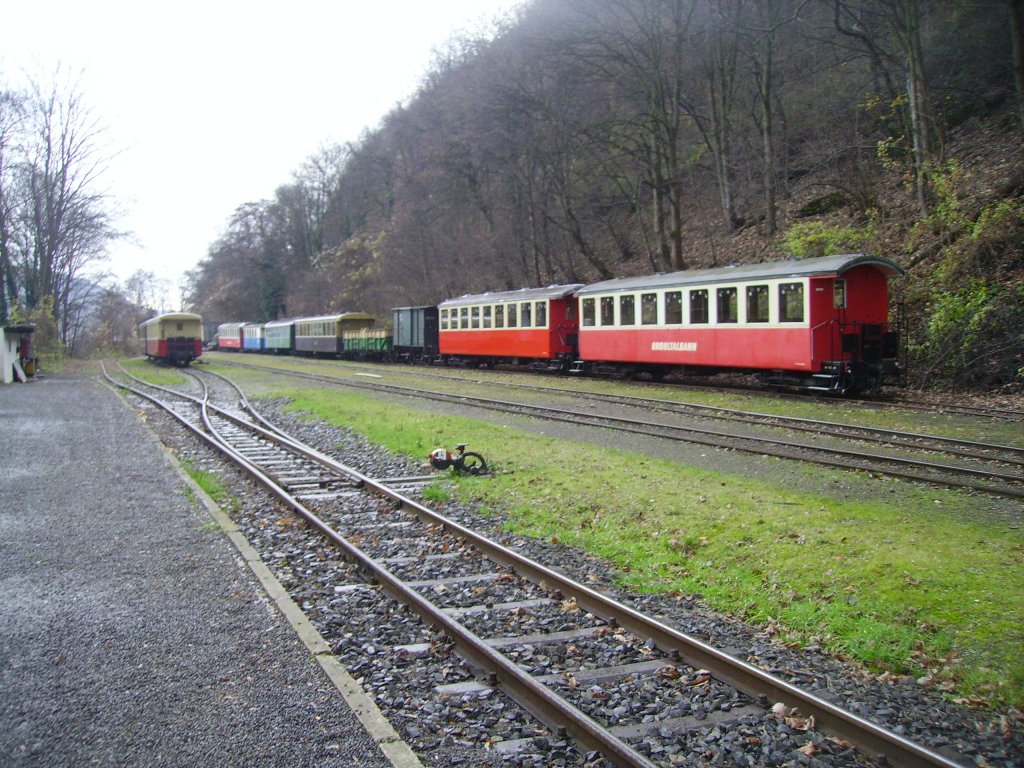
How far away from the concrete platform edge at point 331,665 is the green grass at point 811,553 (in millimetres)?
2491

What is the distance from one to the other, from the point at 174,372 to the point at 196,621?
36979 millimetres

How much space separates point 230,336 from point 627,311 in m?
60.9

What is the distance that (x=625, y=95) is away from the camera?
29.5 m

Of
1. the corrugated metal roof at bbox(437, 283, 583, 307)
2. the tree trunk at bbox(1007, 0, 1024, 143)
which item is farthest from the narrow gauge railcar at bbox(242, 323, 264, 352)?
the tree trunk at bbox(1007, 0, 1024, 143)

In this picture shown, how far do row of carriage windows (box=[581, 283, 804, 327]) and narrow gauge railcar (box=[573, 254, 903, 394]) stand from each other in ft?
0.08

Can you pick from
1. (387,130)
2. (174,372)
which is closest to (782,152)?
(174,372)

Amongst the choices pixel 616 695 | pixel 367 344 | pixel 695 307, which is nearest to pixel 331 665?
pixel 616 695

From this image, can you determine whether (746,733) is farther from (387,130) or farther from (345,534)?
(387,130)

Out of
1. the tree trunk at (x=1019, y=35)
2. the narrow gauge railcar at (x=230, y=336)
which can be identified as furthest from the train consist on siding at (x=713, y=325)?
the narrow gauge railcar at (x=230, y=336)

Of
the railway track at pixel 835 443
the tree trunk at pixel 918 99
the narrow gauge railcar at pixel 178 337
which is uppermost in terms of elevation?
the tree trunk at pixel 918 99

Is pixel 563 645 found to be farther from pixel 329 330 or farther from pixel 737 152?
pixel 329 330

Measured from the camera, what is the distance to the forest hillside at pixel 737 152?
20328mm

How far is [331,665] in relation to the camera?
499 cm

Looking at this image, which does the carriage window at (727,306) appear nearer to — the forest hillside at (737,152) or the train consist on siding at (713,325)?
the train consist on siding at (713,325)
